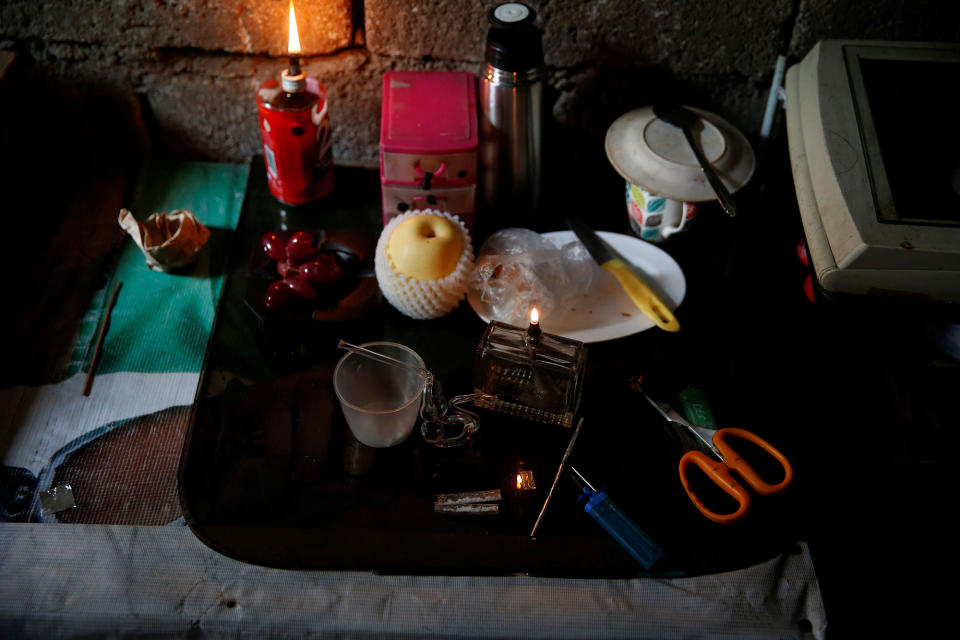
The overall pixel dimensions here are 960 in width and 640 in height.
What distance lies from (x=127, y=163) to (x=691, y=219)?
1.02 m

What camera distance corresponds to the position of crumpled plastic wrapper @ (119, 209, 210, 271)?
44.9 inches

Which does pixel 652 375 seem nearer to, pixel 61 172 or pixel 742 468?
pixel 742 468

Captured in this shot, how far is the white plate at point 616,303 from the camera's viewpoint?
40.4 inches

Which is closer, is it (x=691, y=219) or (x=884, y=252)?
(x=884, y=252)

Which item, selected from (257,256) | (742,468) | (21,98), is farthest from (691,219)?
(21,98)

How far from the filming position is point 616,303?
3.50 feet

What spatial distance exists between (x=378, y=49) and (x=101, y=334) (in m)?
0.64

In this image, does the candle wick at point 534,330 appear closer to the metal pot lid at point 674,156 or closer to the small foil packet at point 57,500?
the metal pot lid at point 674,156

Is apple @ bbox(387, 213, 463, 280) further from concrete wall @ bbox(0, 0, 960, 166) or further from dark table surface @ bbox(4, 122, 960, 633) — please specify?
concrete wall @ bbox(0, 0, 960, 166)

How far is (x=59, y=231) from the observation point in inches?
48.3

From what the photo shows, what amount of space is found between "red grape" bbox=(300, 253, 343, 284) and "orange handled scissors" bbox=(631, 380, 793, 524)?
488 millimetres

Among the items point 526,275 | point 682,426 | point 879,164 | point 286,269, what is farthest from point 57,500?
point 879,164

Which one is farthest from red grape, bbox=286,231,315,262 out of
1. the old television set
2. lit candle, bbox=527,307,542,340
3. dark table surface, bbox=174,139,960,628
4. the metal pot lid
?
the old television set

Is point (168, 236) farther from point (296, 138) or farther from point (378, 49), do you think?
point (378, 49)
